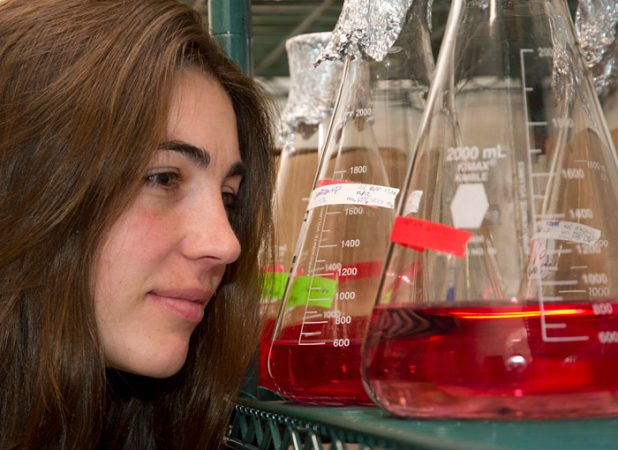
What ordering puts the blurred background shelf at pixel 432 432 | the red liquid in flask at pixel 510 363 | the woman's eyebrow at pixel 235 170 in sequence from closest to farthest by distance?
1. the blurred background shelf at pixel 432 432
2. the red liquid in flask at pixel 510 363
3. the woman's eyebrow at pixel 235 170

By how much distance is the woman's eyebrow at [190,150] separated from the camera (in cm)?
104

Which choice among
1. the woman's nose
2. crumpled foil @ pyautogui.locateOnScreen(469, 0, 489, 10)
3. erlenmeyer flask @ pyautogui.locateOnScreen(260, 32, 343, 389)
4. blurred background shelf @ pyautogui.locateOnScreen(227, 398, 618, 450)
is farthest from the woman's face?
crumpled foil @ pyautogui.locateOnScreen(469, 0, 489, 10)

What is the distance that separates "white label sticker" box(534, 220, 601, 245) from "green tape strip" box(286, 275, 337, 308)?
27 centimetres

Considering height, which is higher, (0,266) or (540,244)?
(0,266)

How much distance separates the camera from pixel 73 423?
1119 mm

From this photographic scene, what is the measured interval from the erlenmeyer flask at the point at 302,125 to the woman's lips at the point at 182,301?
0.09m

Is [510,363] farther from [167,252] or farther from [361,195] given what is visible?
[167,252]

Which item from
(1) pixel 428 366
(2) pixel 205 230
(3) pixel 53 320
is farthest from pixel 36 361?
(1) pixel 428 366

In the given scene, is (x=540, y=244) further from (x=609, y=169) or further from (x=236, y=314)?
(x=236, y=314)

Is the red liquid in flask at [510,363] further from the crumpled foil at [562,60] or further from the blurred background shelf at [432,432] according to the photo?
the crumpled foil at [562,60]

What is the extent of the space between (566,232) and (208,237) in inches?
20.5

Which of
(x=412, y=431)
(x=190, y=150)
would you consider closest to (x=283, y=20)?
(x=190, y=150)

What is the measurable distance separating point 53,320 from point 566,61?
0.67 metres

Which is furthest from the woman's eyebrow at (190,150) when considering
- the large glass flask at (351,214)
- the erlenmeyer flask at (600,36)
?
the erlenmeyer flask at (600,36)
